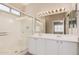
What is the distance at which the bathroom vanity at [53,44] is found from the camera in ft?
5.61

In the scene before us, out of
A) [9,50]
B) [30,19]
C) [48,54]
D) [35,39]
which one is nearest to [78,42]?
[48,54]

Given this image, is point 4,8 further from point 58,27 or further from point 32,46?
point 58,27

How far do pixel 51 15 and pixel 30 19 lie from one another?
29 centimetres

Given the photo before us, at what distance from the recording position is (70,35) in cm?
171

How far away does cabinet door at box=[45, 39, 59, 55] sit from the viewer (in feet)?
5.74

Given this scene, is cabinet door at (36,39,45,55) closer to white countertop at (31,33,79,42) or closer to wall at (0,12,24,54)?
white countertop at (31,33,79,42)

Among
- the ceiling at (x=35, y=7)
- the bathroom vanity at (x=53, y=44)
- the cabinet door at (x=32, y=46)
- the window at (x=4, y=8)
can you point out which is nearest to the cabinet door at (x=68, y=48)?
the bathroom vanity at (x=53, y=44)

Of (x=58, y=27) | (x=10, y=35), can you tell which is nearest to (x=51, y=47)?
(x=58, y=27)

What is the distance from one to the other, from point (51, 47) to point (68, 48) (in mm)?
227

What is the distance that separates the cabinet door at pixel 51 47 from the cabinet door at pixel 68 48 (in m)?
0.07

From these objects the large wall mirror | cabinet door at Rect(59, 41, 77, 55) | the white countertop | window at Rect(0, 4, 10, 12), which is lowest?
cabinet door at Rect(59, 41, 77, 55)

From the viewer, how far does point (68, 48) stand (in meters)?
1.73

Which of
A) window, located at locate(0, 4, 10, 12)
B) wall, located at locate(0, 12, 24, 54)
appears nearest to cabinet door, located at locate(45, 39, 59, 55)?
wall, located at locate(0, 12, 24, 54)
